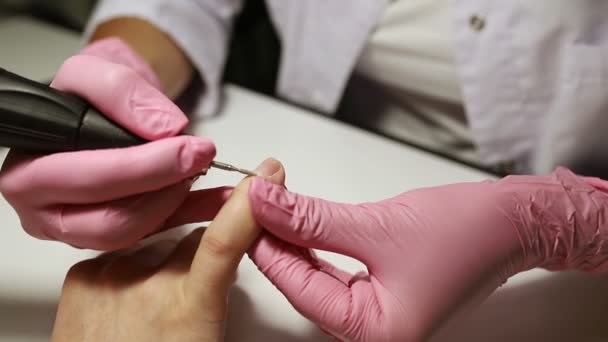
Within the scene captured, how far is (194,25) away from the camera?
78 centimetres

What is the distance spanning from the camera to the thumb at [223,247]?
43 centimetres

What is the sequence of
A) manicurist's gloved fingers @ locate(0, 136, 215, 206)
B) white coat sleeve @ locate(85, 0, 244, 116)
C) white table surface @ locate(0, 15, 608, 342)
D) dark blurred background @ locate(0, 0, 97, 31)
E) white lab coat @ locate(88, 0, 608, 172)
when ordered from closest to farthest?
manicurist's gloved fingers @ locate(0, 136, 215, 206), white table surface @ locate(0, 15, 608, 342), white lab coat @ locate(88, 0, 608, 172), white coat sleeve @ locate(85, 0, 244, 116), dark blurred background @ locate(0, 0, 97, 31)

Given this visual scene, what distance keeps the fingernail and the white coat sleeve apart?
0.30 m

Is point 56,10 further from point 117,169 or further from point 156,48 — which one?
point 117,169

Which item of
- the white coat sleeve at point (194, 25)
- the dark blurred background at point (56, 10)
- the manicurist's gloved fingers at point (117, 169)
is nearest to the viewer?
the manicurist's gloved fingers at point (117, 169)

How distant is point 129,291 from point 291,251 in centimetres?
15

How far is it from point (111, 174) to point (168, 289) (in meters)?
0.12

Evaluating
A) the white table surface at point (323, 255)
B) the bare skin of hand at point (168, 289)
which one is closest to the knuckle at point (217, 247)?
the bare skin of hand at point (168, 289)

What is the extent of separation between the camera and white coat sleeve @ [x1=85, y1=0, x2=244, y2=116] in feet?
2.45

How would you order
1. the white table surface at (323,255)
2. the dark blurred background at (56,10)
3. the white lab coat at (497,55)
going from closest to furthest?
the white table surface at (323,255), the white lab coat at (497,55), the dark blurred background at (56,10)

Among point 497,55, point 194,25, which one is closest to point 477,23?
point 497,55

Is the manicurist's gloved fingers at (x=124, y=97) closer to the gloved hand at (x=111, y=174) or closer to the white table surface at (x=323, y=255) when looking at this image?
the gloved hand at (x=111, y=174)

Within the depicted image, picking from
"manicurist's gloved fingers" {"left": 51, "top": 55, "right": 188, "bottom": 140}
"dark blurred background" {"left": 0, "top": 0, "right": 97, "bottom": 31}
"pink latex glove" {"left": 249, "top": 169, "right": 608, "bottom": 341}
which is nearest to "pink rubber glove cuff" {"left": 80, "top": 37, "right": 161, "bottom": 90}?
"manicurist's gloved fingers" {"left": 51, "top": 55, "right": 188, "bottom": 140}

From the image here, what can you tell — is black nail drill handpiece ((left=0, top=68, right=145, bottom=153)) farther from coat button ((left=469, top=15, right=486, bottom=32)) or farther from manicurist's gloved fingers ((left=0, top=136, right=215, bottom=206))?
coat button ((left=469, top=15, right=486, bottom=32))
